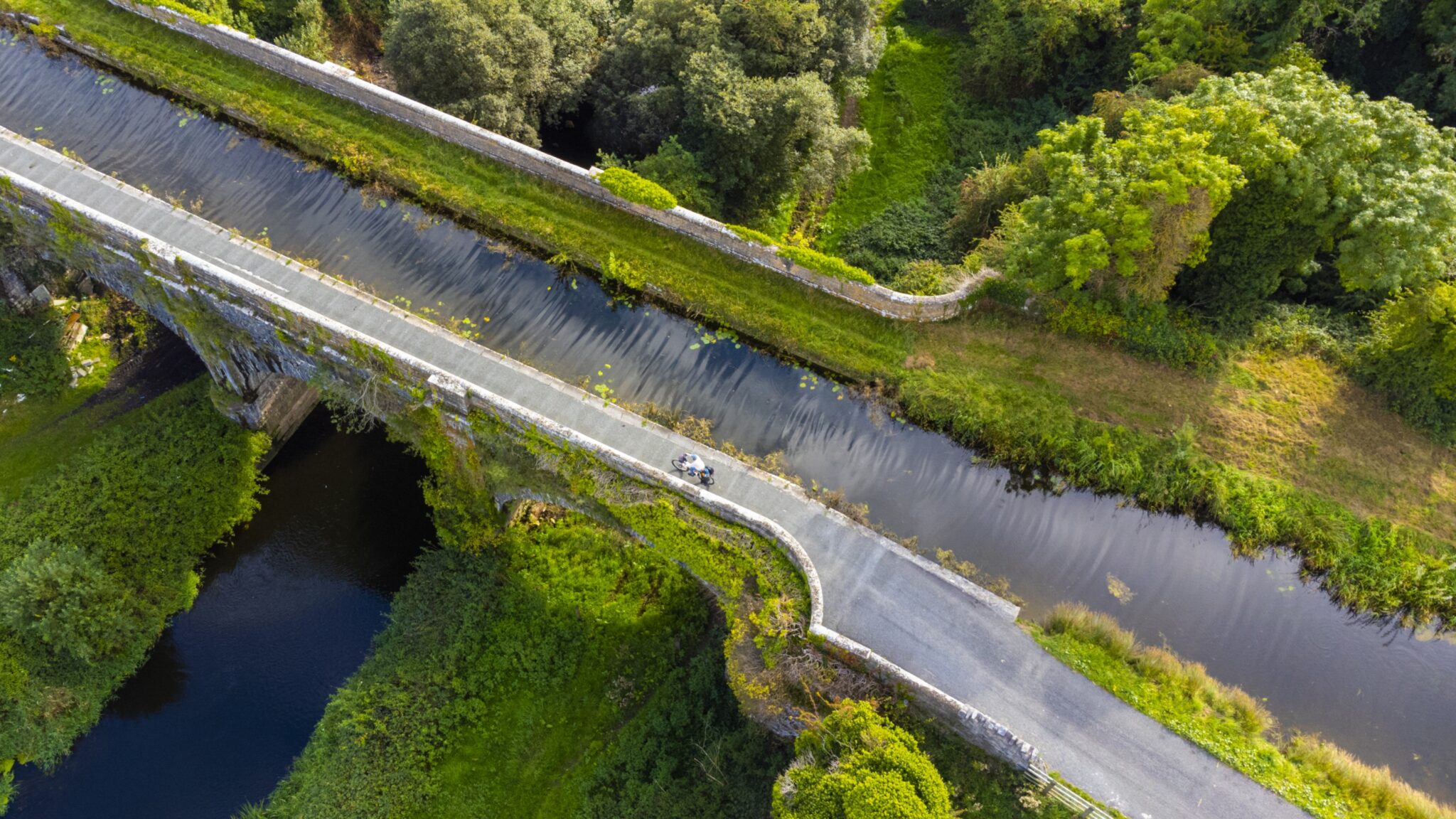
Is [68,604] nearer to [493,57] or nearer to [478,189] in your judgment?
[478,189]

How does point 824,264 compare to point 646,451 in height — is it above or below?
above

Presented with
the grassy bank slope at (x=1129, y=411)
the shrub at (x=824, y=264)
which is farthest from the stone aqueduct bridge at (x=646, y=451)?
the shrub at (x=824, y=264)

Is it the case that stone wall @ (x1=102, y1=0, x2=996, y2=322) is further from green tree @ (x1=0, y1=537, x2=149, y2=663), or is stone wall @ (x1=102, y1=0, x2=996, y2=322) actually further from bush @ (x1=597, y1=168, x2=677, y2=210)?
green tree @ (x1=0, y1=537, x2=149, y2=663)

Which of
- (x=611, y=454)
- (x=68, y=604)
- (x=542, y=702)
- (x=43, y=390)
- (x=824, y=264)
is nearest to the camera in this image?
(x=611, y=454)

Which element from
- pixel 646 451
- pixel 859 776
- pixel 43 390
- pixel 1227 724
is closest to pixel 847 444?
pixel 646 451

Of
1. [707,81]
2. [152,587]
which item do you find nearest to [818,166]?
[707,81]

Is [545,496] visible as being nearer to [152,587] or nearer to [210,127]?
[152,587]
